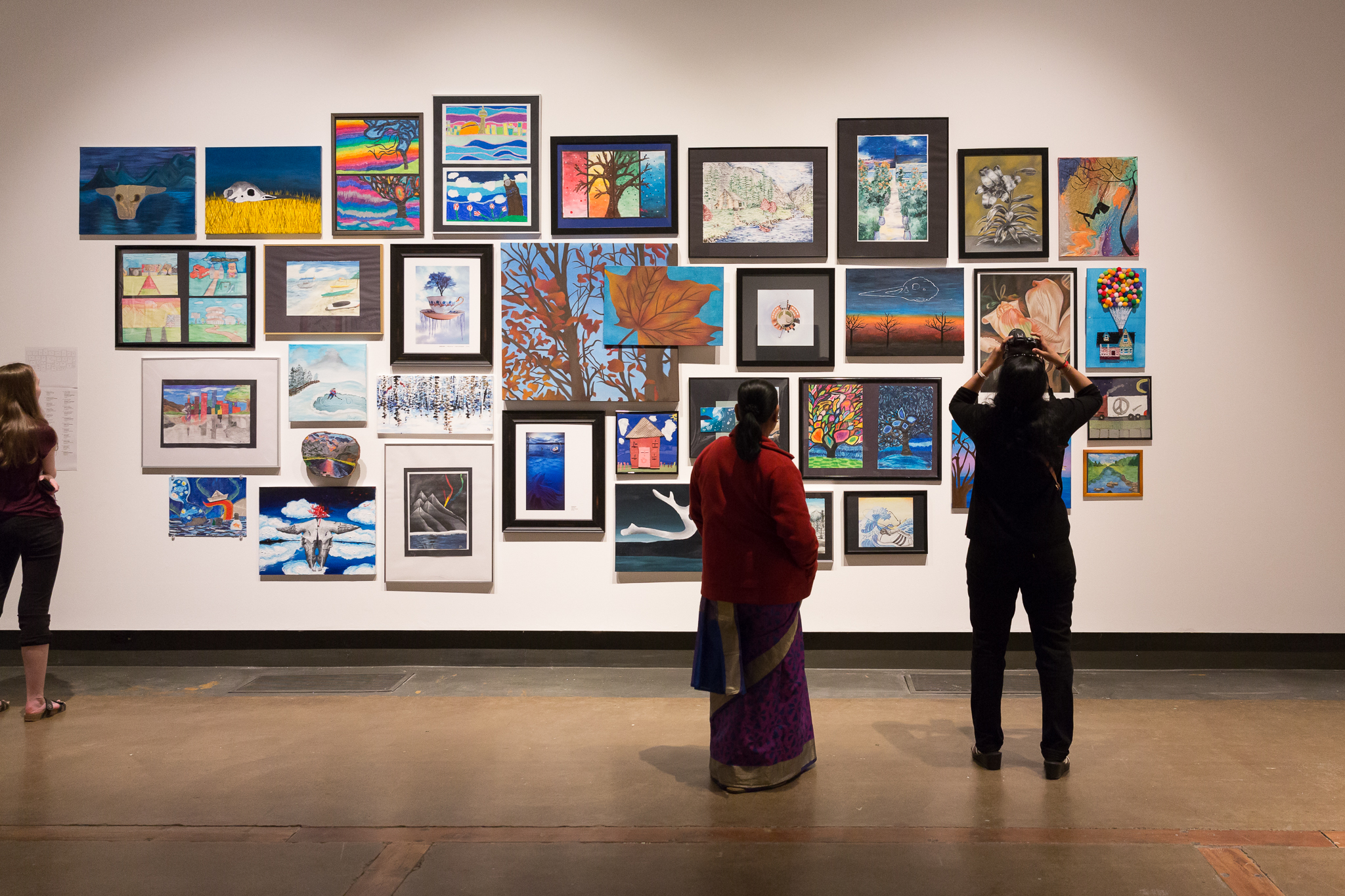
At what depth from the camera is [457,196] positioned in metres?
4.92

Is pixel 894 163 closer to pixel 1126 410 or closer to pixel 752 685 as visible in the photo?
pixel 1126 410

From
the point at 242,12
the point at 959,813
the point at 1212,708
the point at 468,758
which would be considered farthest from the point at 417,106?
the point at 1212,708

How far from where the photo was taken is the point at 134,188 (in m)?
4.96

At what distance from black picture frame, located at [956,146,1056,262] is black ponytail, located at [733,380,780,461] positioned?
240cm

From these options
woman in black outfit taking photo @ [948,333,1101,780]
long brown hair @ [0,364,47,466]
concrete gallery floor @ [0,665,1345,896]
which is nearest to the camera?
concrete gallery floor @ [0,665,1345,896]

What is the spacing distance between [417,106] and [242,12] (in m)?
1.18

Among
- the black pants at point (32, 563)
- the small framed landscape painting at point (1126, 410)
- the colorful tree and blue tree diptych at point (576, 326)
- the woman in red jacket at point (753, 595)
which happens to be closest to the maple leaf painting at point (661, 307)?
the colorful tree and blue tree diptych at point (576, 326)

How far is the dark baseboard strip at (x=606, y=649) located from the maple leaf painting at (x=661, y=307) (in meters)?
1.76

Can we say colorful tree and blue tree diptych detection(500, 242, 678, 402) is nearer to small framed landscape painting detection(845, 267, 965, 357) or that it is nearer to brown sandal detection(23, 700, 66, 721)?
small framed landscape painting detection(845, 267, 965, 357)

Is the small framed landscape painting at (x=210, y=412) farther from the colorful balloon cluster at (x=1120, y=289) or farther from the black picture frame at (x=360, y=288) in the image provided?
the colorful balloon cluster at (x=1120, y=289)

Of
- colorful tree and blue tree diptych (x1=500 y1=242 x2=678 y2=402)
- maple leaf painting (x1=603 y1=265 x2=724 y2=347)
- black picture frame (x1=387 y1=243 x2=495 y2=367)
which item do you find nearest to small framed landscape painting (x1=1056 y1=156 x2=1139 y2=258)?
maple leaf painting (x1=603 y1=265 x2=724 y2=347)

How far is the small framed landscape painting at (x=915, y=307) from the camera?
16.0 ft

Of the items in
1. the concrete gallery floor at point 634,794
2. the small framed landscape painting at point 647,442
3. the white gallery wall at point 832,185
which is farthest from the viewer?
the small framed landscape painting at point 647,442

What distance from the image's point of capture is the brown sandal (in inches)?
159
